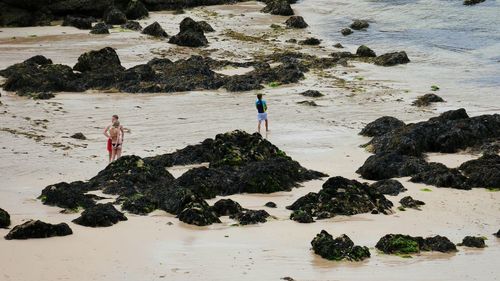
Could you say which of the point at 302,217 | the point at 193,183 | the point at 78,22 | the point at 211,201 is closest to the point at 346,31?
the point at 78,22

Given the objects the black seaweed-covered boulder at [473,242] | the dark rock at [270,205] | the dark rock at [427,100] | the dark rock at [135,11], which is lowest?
the dark rock at [427,100]

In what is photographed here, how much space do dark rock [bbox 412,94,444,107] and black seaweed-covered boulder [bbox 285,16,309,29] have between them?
16914 millimetres

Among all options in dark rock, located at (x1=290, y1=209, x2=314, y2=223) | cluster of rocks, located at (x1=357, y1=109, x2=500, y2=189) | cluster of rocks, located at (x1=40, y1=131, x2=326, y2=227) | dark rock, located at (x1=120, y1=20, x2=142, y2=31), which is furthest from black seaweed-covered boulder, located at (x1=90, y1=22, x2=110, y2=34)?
dark rock, located at (x1=290, y1=209, x2=314, y2=223)

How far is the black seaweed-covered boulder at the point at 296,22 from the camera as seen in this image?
2041 inches

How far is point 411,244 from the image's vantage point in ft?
54.0

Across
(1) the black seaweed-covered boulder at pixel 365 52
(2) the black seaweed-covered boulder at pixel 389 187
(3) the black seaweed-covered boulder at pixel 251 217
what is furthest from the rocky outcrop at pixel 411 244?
(1) the black seaweed-covered boulder at pixel 365 52

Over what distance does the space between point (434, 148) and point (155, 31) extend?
24920 millimetres

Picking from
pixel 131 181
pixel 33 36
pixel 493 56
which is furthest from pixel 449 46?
pixel 131 181

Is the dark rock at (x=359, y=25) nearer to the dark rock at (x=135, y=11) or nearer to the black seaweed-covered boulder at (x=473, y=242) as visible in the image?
the dark rock at (x=135, y=11)

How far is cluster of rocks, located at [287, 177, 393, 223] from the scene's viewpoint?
19250mm

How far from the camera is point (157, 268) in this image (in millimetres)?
14656

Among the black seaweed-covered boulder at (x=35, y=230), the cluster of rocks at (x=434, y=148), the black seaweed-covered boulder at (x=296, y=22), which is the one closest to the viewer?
the black seaweed-covered boulder at (x=35, y=230)

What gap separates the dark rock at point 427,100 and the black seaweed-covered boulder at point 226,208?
17.8m

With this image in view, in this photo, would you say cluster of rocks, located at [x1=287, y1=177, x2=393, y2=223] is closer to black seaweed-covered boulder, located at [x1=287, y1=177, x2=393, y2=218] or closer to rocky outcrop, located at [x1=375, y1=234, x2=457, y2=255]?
black seaweed-covered boulder, located at [x1=287, y1=177, x2=393, y2=218]
